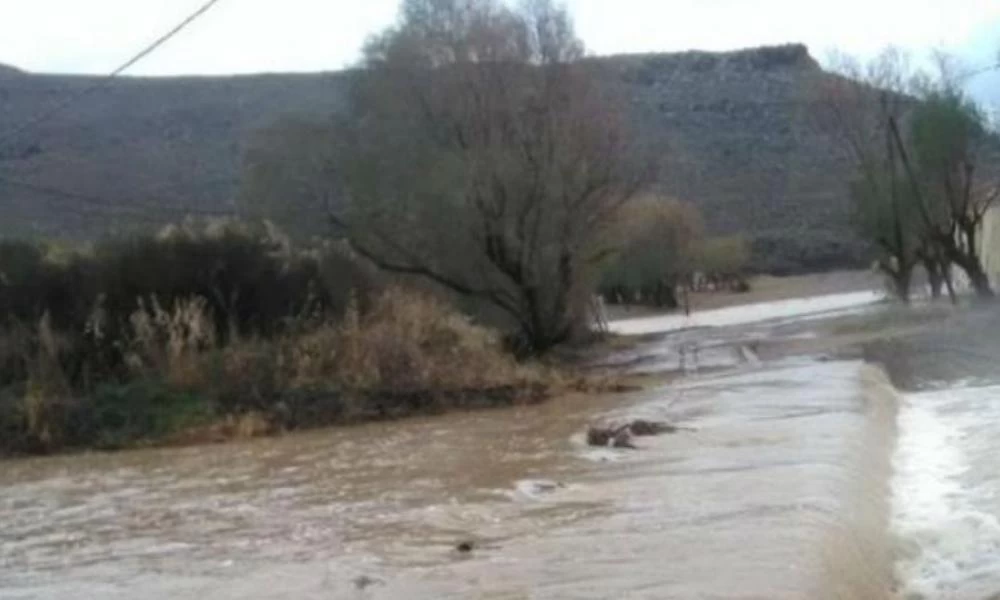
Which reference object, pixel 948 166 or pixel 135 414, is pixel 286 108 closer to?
pixel 948 166

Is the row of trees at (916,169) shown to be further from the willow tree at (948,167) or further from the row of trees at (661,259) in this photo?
the row of trees at (661,259)

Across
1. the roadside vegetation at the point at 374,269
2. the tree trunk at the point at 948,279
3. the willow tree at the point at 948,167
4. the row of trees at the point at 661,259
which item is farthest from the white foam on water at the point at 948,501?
the row of trees at the point at 661,259

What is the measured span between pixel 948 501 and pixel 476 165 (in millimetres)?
26947

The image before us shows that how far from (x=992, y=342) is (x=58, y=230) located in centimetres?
4400

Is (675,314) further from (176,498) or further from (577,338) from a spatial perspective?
(176,498)

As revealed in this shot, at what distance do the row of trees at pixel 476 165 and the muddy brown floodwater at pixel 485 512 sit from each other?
1637 cm

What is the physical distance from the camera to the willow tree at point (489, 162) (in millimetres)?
42750

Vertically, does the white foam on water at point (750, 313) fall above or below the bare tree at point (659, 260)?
below

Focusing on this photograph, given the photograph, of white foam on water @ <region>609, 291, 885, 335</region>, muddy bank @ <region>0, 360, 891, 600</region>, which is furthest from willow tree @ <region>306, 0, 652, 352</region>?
muddy bank @ <region>0, 360, 891, 600</region>

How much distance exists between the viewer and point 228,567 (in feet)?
46.3

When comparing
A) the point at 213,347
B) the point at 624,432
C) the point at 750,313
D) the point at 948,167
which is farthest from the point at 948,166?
the point at 624,432

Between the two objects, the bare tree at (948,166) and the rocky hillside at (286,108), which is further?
the rocky hillside at (286,108)

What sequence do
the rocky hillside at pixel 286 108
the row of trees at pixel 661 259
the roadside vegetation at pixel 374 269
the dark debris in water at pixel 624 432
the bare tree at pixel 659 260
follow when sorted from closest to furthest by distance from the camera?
1. the dark debris in water at pixel 624 432
2. the roadside vegetation at pixel 374 269
3. the row of trees at pixel 661 259
4. the bare tree at pixel 659 260
5. the rocky hillside at pixel 286 108

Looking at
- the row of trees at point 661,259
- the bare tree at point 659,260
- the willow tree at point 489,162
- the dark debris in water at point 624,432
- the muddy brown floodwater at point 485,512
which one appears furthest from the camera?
the bare tree at point 659,260
